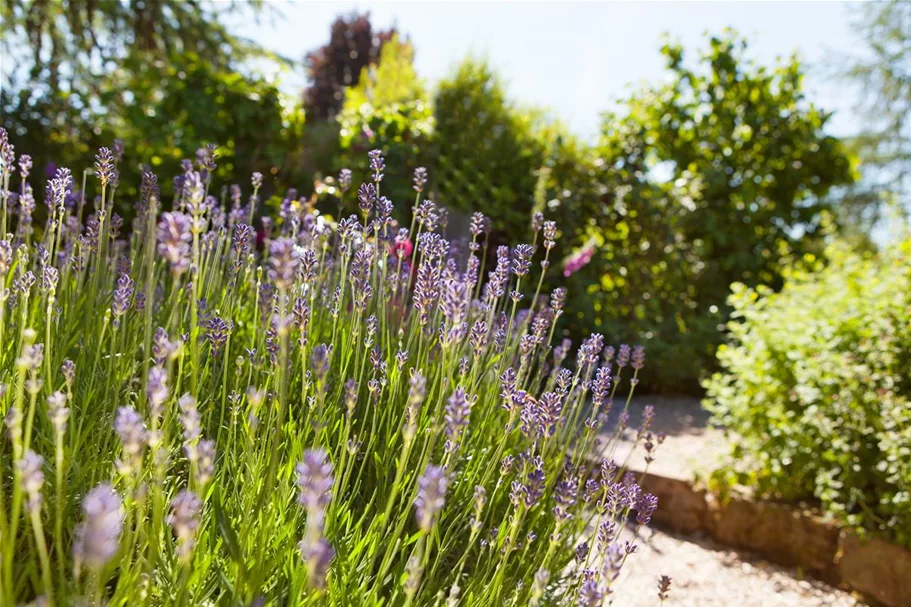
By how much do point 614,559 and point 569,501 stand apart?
17 centimetres

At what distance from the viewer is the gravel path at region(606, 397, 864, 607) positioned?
120 inches

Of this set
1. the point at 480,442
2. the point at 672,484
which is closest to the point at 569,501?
the point at 480,442

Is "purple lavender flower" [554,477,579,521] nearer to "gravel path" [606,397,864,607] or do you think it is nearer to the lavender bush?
the lavender bush

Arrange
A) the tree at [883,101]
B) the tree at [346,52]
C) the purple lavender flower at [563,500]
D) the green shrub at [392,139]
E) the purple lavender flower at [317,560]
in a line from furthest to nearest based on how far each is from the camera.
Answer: the tree at [346,52] → the tree at [883,101] → the green shrub at [392,139] → the purple lavender flower at [563,500] → the purple lavender flower at [317,560]

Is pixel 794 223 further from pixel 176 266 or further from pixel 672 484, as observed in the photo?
pixel 176 266

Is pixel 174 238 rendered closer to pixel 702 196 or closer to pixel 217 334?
pixel 217 334

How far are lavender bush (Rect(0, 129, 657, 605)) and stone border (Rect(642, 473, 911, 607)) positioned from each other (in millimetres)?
1797

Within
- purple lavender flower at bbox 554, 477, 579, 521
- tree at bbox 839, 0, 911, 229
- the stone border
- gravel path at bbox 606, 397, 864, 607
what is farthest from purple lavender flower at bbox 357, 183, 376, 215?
tree at bbox 839, 0, 911, 229

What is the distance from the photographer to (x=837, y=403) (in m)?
3.32

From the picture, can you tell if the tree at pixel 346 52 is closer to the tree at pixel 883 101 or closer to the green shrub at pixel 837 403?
the tree at pixel 883 101

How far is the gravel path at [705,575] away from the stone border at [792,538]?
7 centimetres

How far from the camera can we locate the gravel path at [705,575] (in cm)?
306

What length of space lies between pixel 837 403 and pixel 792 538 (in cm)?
75

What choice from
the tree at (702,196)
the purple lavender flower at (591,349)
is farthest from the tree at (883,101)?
the purple lavender flower at (591,349)
